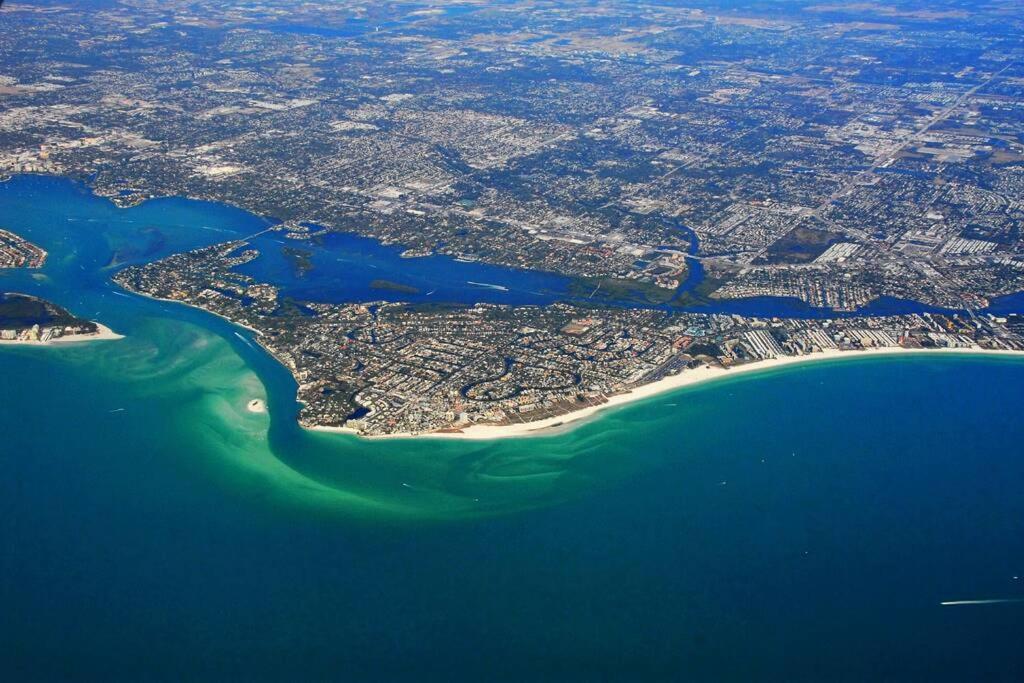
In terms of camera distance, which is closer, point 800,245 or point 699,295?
point 699,295

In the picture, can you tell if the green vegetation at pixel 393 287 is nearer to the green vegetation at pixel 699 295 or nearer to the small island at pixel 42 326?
the small island at pixel 42 326

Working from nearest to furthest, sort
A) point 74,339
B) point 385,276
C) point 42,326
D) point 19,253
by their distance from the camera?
point 74,339, point 42,326, point 385,276, point 19,253

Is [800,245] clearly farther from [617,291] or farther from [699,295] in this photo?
[617,291]

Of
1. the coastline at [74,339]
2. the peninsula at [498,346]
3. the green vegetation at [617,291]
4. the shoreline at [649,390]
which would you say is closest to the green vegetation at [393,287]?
the peninsula at [498,346]

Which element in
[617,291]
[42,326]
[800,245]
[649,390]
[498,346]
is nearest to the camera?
[649,390]

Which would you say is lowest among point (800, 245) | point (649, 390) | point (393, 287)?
point (649, 390)

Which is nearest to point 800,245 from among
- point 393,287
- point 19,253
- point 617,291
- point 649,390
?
point 617,291

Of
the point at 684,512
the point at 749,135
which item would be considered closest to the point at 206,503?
the point at 684,512
